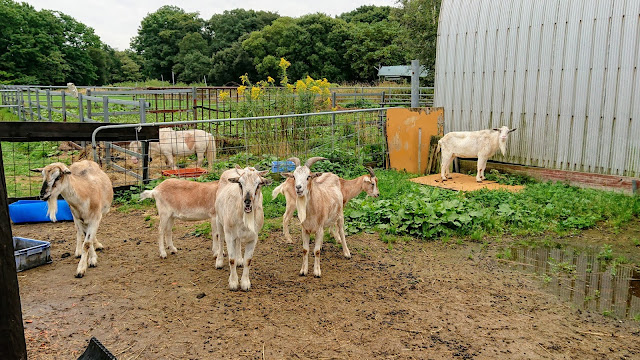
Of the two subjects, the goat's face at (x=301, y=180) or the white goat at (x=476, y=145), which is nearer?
the goat's face at (x=301, y=180)

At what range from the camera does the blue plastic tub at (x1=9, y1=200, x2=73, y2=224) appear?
26.7ft

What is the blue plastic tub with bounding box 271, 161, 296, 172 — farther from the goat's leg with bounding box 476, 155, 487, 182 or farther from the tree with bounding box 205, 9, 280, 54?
the tree with bounding box 205, 9, 280, 54

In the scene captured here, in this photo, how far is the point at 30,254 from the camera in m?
6.18

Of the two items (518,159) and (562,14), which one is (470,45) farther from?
(518,159)

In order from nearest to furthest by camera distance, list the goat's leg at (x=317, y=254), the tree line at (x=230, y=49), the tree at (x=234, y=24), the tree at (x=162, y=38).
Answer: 1. the goat's leg at (x=317, y=254)
2. the tree line at (x=230, y=49)
3. the tree at (x=234, y=24)
4. the tree at (x=162, y=38)

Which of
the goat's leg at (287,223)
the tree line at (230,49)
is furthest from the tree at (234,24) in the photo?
the goat's leg at (287,223)

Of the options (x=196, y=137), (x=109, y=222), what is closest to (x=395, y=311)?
(x=109, y=222)

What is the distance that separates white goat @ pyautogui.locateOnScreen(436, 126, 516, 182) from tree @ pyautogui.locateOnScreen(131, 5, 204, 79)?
177 feet

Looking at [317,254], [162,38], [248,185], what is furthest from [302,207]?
[162,38]

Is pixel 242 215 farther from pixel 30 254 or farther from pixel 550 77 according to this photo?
pixel 550 77

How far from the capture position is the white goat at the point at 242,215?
5438 millimetres

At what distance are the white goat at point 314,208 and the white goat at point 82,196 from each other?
259 centimetres

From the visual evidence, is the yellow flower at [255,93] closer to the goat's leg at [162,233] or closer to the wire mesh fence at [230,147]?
the wire mesh fence at [230,147]

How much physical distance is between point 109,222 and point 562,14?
409 inches
